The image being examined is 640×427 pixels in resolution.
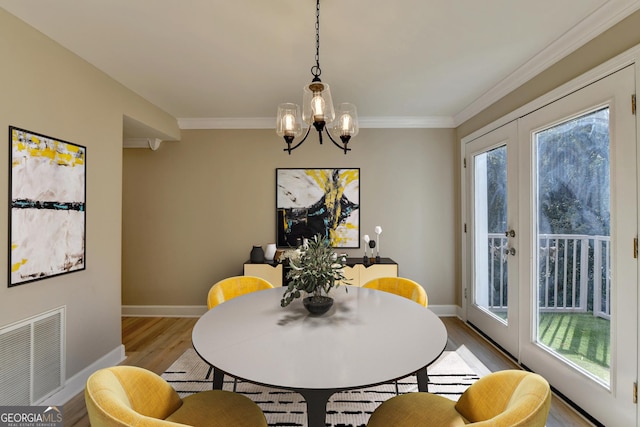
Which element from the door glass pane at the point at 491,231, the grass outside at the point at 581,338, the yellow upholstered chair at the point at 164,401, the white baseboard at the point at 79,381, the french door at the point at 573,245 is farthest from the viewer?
the door glass pane at the point at 491,231

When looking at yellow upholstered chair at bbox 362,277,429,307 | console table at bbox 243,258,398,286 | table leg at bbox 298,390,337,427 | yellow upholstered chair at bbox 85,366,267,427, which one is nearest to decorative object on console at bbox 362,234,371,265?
console table at bbox 243,258,398,286

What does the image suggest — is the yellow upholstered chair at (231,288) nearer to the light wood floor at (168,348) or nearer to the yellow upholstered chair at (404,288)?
the light wood floor at (168,348)

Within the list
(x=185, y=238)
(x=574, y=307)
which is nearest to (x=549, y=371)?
(x=574, y=307)

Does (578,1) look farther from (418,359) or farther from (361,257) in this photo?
(361,257)

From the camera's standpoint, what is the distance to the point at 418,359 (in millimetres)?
1121

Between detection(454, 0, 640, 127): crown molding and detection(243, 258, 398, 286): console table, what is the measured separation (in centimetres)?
202

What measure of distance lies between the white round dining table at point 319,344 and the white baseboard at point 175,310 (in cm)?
232

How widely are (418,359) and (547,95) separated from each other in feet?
7.34

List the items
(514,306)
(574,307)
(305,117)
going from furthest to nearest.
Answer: (514,306)
(574,307)
(305,117)

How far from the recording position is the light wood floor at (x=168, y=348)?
77.6 inches

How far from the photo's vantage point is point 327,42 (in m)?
2.11

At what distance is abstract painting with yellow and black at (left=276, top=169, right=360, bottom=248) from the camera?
3.85 m

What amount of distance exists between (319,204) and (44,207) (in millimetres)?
2579

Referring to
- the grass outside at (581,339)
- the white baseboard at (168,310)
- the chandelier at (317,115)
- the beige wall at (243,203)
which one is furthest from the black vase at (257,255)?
the grass outside at (581,339)
